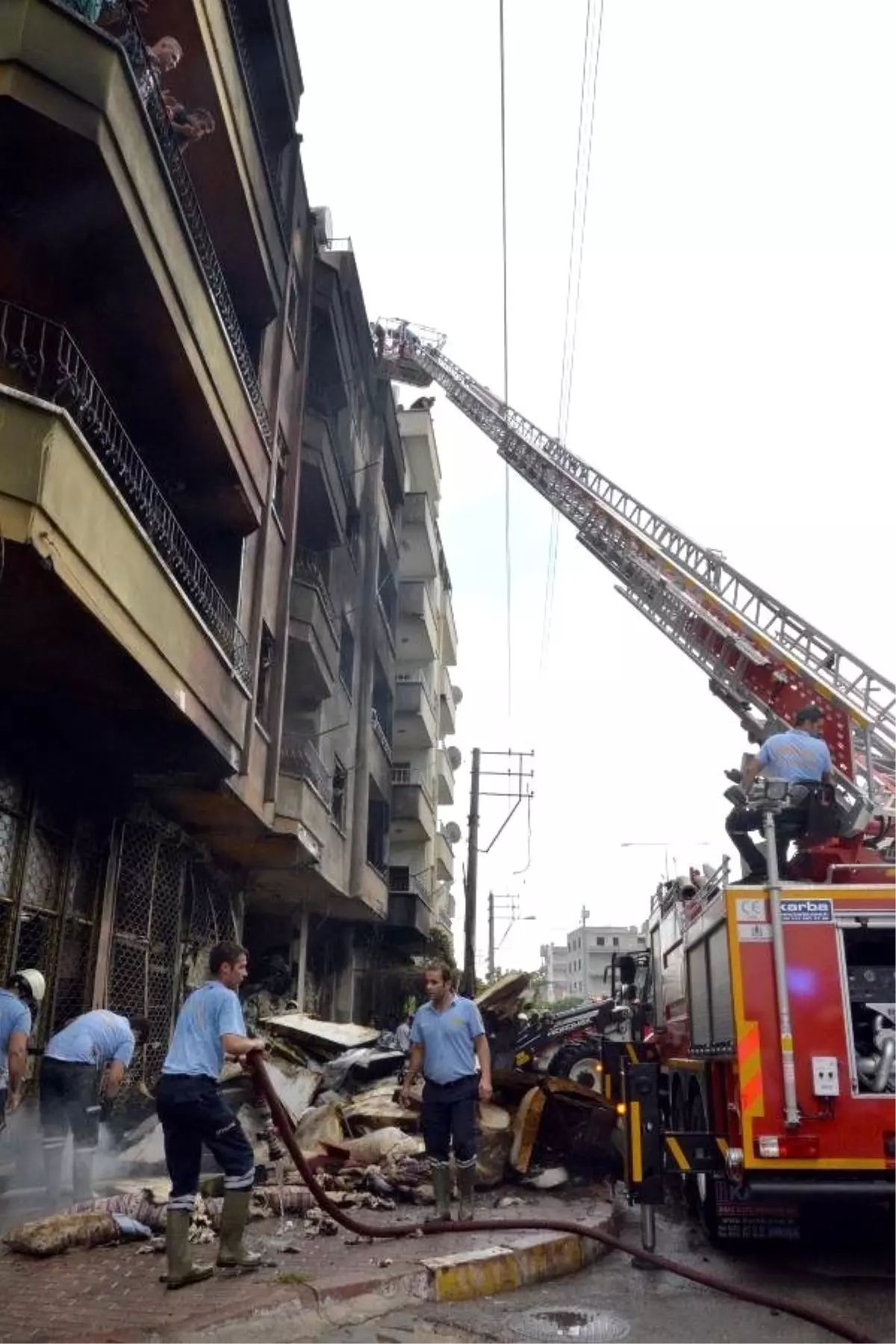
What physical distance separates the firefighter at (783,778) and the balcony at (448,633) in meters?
31.5

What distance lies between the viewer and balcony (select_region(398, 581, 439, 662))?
3375 centimetres

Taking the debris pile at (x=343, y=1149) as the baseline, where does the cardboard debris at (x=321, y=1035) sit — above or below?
above

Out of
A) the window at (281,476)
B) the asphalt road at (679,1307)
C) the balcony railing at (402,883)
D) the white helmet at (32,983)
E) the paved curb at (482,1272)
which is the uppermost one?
the window at (281,476)

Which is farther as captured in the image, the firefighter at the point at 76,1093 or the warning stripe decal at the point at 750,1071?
the firefighter at the point at 76,1093

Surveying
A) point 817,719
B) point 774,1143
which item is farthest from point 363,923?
point 774,1143

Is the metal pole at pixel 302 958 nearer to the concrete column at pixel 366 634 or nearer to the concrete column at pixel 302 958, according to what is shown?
the concrete column at pixel 302 958

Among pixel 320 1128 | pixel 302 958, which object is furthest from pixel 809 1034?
pixel 302 958

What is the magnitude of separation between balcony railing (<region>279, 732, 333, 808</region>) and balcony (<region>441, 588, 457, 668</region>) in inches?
870

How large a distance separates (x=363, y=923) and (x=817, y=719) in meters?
17.9

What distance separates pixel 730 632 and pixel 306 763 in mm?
6804

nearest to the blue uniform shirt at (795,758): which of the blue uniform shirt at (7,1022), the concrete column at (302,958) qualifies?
the blue uniform shirt at (7,1022)

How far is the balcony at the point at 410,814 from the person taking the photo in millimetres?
30312

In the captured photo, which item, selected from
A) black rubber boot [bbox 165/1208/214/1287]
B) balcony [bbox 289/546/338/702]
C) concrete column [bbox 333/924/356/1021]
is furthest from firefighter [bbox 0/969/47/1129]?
concrete column [bbox 333/924/356/1021]

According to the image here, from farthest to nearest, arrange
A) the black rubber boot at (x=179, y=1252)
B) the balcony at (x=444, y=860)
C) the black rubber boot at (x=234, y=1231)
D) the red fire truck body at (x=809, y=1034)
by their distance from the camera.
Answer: the balcony at (x=444, y=860)
the red fire truck body at (x=809, y=1034)
the black rubber boot at (x=234, y=1231)
the black rubber boot at (x=179, y=1252)
